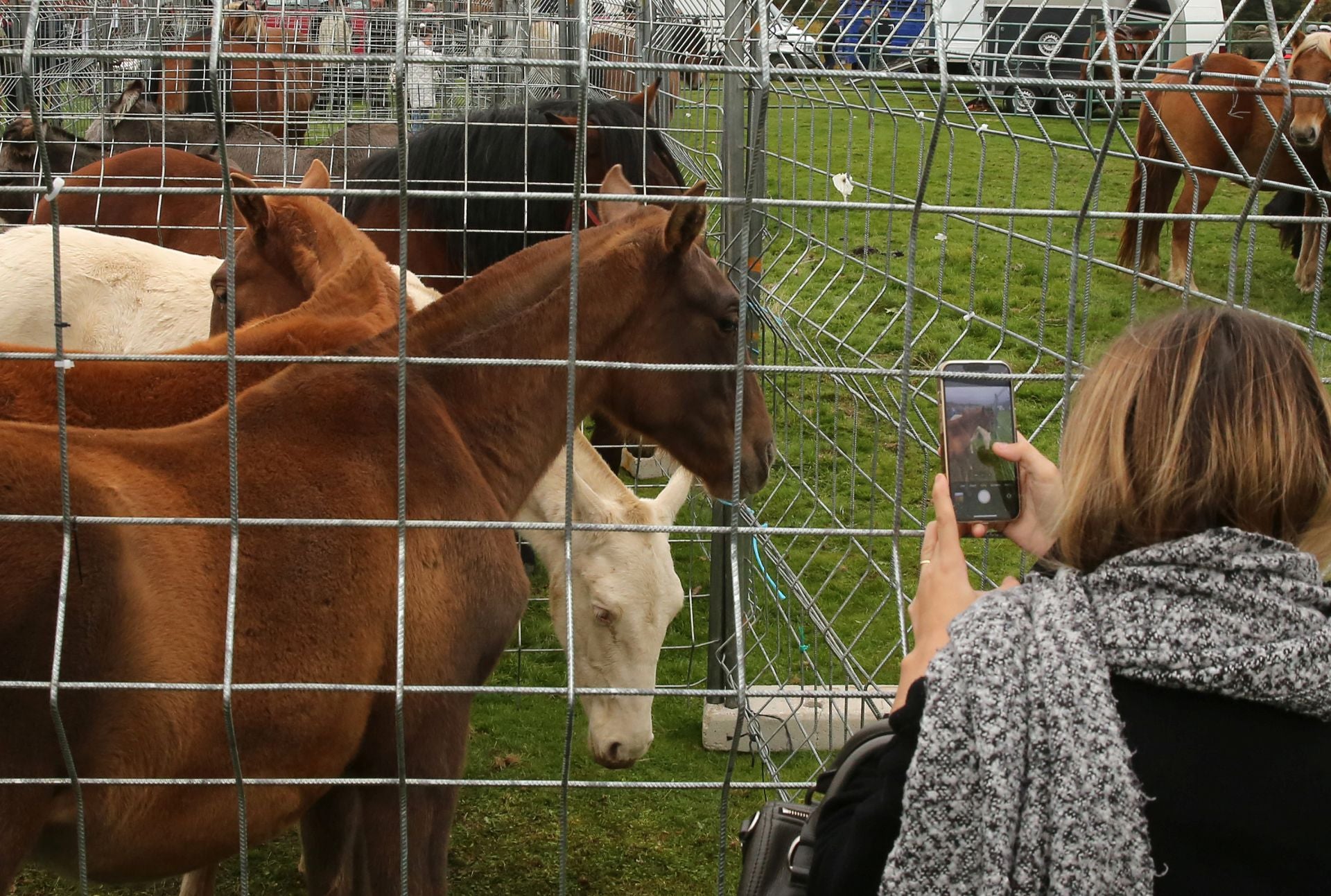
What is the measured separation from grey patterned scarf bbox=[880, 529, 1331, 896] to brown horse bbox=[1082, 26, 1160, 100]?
3.20 feet

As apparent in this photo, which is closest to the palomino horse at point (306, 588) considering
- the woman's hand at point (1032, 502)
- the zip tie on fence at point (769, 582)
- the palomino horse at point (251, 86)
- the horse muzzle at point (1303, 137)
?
the woman's hand at point (1032, 502)

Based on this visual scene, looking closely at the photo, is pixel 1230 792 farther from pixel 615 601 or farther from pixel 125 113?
pixel 125 113

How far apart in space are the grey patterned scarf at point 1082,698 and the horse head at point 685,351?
2.00 meters

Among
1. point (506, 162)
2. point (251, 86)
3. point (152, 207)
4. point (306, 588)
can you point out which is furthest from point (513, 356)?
point (251, 86)

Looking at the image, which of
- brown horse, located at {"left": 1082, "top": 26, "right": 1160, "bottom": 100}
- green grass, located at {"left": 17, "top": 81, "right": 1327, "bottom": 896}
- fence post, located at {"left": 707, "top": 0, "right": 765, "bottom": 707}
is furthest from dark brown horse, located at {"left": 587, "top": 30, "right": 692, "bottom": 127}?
brown horse, located at {"left": 1082, "top": 26, "right": 1160, "bottom": 100}

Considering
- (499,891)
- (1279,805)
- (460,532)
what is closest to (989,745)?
(1279,805)

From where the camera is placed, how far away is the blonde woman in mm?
1337

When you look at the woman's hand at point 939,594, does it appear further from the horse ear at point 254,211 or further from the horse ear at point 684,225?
the horse ear at point 254,211

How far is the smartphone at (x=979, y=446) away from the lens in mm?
1877

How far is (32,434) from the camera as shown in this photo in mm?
2395

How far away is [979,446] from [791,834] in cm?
65

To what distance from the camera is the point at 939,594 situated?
1.70m

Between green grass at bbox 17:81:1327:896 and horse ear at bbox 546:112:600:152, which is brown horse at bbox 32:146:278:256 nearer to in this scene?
horse ear at bbox 546:112:600:152

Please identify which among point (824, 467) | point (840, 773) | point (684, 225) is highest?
point (684, 225)
